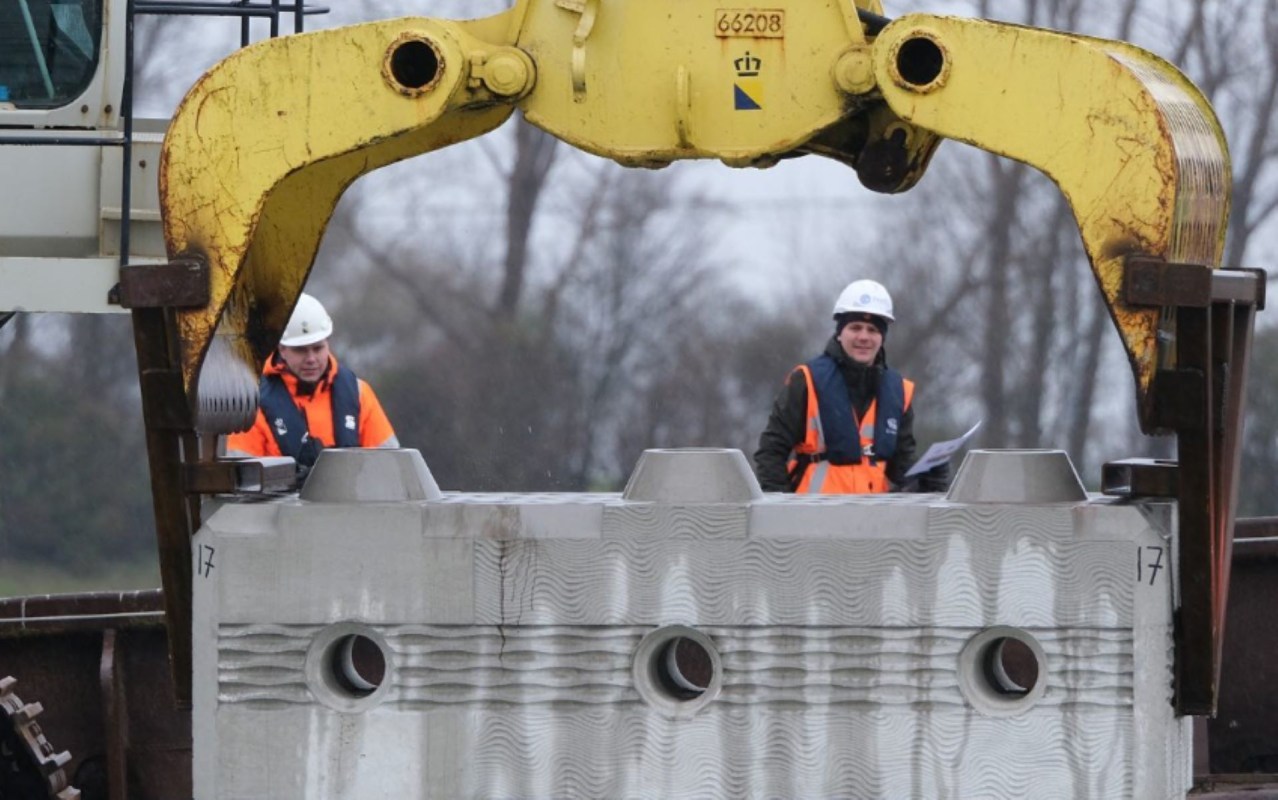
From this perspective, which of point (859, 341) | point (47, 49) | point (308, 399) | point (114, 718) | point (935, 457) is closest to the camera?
point (47, 49)

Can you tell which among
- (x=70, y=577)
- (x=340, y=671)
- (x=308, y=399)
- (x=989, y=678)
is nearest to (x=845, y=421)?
(x=308, y=399)

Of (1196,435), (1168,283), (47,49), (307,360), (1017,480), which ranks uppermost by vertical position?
(47,49)

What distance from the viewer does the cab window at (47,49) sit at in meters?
6.79

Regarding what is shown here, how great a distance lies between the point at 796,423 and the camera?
902 centimetres

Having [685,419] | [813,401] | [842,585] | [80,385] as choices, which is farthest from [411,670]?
[80,385]

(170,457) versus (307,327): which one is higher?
(307,327)

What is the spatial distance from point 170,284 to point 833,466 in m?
3.68

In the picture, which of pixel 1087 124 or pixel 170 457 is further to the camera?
pixel 170 457

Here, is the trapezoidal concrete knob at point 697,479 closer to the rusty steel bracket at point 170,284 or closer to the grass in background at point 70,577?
the rusty steel bracket at point 170,284

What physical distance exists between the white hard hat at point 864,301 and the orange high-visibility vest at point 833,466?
0.29 meters

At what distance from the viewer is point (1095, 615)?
5535mm

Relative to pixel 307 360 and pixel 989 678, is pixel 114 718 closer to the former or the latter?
Result: pixel 307 360

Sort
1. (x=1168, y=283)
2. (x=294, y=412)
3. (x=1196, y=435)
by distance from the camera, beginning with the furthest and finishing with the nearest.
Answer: (x=294, y=412), (x=1196, y=435), (x=1168, y=283)

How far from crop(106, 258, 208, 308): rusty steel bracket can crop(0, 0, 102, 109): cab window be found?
112cm
